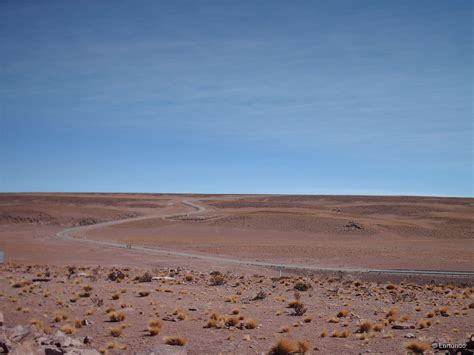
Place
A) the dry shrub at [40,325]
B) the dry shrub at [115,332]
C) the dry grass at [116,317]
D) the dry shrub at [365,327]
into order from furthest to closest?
the dry grass at [116,317] → the dry shrub at [365,327] → the dry shrub at [40,325] → the dry shrub at [115,332]

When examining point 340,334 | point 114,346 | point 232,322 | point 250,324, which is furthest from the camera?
point 232,322

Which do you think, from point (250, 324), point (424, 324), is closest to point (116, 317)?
point (250, 324)

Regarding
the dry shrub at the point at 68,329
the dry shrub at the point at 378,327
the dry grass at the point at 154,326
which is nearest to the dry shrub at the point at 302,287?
the dry shrub at the point at 378,327

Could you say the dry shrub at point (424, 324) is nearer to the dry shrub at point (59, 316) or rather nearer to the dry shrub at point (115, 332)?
the dry shrub at point (115, 332)

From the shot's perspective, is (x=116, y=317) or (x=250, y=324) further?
(x=116, y=317)

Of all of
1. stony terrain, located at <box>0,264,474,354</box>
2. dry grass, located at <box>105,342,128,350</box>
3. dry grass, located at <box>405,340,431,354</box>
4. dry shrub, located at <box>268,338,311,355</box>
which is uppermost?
dry grass, located at <box>405,340,431,354</box>

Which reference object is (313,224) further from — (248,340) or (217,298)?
(248,340)

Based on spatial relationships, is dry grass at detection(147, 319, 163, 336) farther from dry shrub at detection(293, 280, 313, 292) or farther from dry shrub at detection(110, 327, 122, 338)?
dry shrub at detection(293, 280, 313, 292)

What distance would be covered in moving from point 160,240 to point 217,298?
41315 mm

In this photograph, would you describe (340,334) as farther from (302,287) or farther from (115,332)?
(302,287)

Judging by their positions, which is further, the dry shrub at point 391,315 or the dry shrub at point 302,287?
the dry shrub at point 302,287

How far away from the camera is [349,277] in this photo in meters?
31.5

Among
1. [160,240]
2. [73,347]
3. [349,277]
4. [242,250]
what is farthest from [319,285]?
[160,240]

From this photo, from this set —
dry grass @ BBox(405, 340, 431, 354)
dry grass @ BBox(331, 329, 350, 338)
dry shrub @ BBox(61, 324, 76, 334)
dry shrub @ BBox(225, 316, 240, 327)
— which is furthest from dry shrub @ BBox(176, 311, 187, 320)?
dry grass @ BBox(405, 340, 431, 354)
